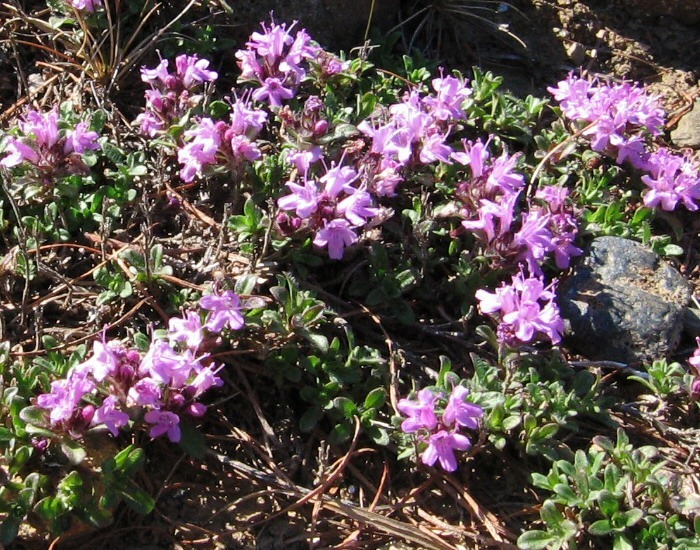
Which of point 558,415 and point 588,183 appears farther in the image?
point 588,183

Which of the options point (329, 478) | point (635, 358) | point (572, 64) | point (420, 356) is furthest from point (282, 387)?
point (572, 64)

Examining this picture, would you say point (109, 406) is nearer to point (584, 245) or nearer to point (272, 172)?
point (272, 172)

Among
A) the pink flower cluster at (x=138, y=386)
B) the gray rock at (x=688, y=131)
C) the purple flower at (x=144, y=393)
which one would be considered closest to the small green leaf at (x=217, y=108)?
the pink flower cluster at (x=138, y=386)

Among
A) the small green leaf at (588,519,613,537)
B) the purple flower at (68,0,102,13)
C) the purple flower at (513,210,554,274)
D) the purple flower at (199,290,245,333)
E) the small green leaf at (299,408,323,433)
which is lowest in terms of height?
the small green leaf at (299,408,323,433)

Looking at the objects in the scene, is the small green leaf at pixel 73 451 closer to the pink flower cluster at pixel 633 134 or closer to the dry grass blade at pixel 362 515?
the dry grass blade at pixel 362 515

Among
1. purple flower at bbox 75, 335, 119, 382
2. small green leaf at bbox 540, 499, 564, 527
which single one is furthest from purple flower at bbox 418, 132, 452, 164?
purple flower at bbox 75, 335, 119, 382

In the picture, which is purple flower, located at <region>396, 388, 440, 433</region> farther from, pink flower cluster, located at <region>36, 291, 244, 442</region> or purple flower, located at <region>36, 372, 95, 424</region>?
purple flower, located at <region>36, 372, 95, 424</region>

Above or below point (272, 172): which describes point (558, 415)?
below
